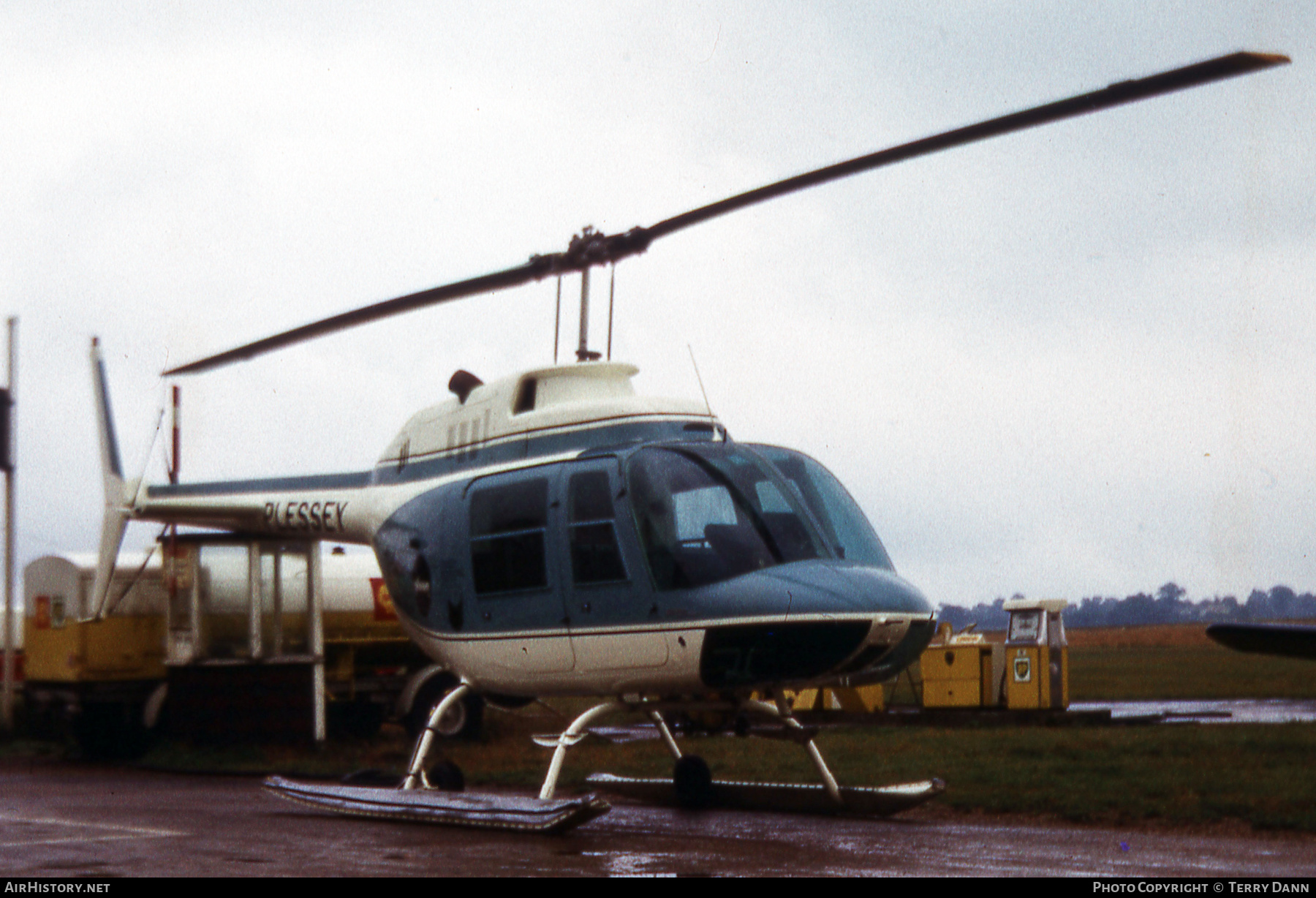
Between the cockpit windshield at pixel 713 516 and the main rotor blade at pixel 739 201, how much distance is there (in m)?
1.71

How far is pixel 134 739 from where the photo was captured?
20297 mm

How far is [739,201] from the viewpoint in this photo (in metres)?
9.00

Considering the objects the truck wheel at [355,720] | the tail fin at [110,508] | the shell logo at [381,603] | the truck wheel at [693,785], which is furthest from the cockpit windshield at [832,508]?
the truck wheel at [355,720]

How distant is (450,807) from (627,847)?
4.83 feet

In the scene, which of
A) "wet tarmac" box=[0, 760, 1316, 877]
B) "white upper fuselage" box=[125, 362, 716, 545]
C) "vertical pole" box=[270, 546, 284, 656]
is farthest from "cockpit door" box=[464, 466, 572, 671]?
"vertical pole" box=[270, 546, 284, 656]

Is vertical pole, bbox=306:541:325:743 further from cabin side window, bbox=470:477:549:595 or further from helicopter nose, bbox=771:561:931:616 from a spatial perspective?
helicopter nose, bbox=771:561:931:616

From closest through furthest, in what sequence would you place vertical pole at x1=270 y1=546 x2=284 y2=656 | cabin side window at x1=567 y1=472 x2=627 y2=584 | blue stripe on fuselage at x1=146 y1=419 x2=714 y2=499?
cabin side window at x1=567 y1=472 x2=627 y2=584, blue stripe on fuselage at x1=146 y1=419 x2=714 y2=499, vertical pole at x1=270 y1=546 x2=284 y2=656

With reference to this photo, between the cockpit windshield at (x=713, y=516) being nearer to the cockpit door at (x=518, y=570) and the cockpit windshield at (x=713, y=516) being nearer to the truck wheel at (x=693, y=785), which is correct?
the cockpit door at (x=518, y=570)

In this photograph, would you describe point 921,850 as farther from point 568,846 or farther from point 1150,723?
point 1150,723

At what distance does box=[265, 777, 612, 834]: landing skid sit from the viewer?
915 cm

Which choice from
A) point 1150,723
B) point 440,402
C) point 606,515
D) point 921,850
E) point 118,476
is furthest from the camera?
point 1150,723

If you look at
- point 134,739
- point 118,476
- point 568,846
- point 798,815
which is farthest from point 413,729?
point 568,846

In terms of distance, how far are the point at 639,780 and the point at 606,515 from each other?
3.75m

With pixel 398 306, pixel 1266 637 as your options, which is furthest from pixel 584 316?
pixel 1266 637
